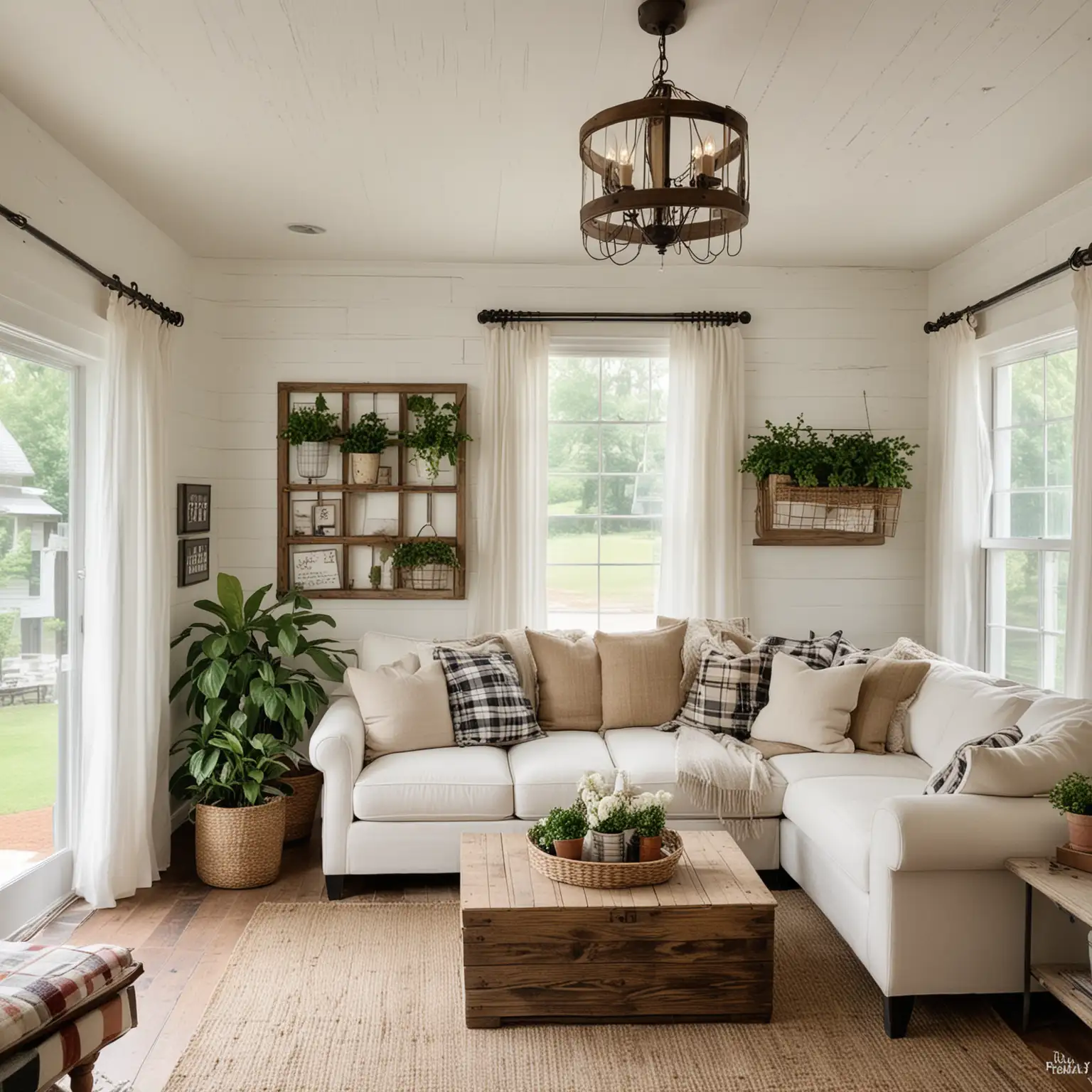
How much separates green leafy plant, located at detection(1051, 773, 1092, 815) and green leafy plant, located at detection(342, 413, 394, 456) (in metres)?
3.19

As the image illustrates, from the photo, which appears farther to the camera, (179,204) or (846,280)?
(846,280)

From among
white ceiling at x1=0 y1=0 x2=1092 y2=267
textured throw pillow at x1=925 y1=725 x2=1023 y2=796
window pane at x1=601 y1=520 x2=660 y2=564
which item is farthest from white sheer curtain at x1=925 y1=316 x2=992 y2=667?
textured throw pillow at x1=925 y1=725 x2=1023 y2=796

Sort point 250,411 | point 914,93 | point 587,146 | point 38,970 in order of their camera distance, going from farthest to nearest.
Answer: point 250,411, point 914,93, point 587,146, point 38,970

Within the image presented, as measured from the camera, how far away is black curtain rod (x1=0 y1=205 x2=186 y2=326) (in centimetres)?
294

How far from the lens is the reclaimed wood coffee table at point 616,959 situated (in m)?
2.70

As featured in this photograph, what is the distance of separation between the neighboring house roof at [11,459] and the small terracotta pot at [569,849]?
2.14m

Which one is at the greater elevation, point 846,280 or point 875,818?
point 846,280

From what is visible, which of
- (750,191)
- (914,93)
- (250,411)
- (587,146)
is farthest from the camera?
(250,411)

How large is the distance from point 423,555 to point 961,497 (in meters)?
2.50

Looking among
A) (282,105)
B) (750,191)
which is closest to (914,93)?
(750,191)

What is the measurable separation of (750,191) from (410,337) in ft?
5.94

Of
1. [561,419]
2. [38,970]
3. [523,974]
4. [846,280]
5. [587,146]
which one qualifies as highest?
[846,280]

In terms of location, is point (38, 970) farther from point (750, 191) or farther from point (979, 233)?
point (979, 233)

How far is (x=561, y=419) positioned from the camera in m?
4.94
